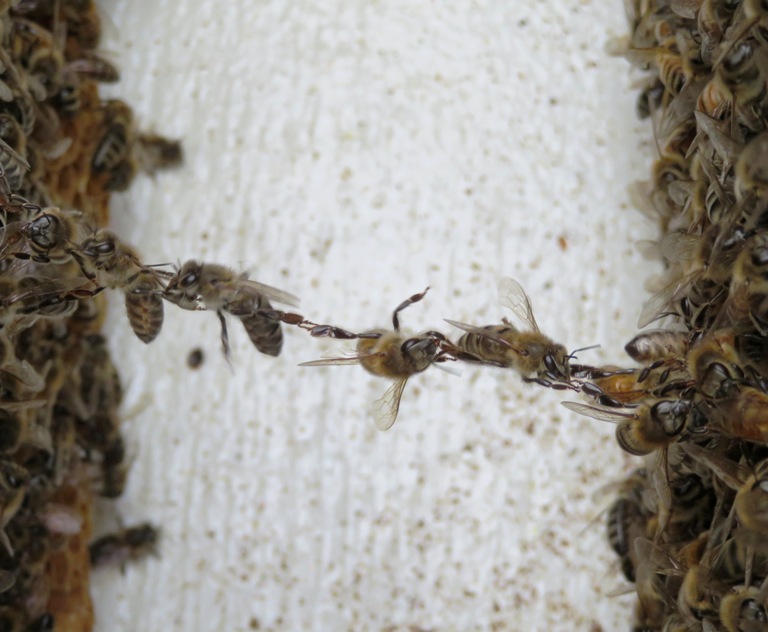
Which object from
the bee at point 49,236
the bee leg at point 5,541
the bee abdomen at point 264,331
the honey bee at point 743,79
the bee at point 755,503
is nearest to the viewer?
the bee at point 755,503

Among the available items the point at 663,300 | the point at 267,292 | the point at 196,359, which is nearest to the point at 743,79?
the point at 663,300

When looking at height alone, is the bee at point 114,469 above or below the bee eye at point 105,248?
below

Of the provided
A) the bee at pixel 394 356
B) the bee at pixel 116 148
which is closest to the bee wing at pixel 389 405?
the bee at pixel 394 356

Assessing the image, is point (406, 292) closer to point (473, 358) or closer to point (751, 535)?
point (473, 358)

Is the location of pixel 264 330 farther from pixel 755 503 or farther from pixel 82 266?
pixel 755 503

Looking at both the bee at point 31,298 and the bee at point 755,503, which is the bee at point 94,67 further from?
the bee at point 755,503

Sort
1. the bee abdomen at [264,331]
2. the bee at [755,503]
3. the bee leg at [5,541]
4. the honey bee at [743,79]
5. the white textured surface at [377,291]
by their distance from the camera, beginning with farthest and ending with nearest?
the white textured surface at [377,291] < the bee leg at [5,541] < the bee abdomen at [264,331] < the honey bee at [743,79] < the bee at [755,503]

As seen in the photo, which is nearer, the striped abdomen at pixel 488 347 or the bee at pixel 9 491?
the striped abdomen at pixel 488 347
